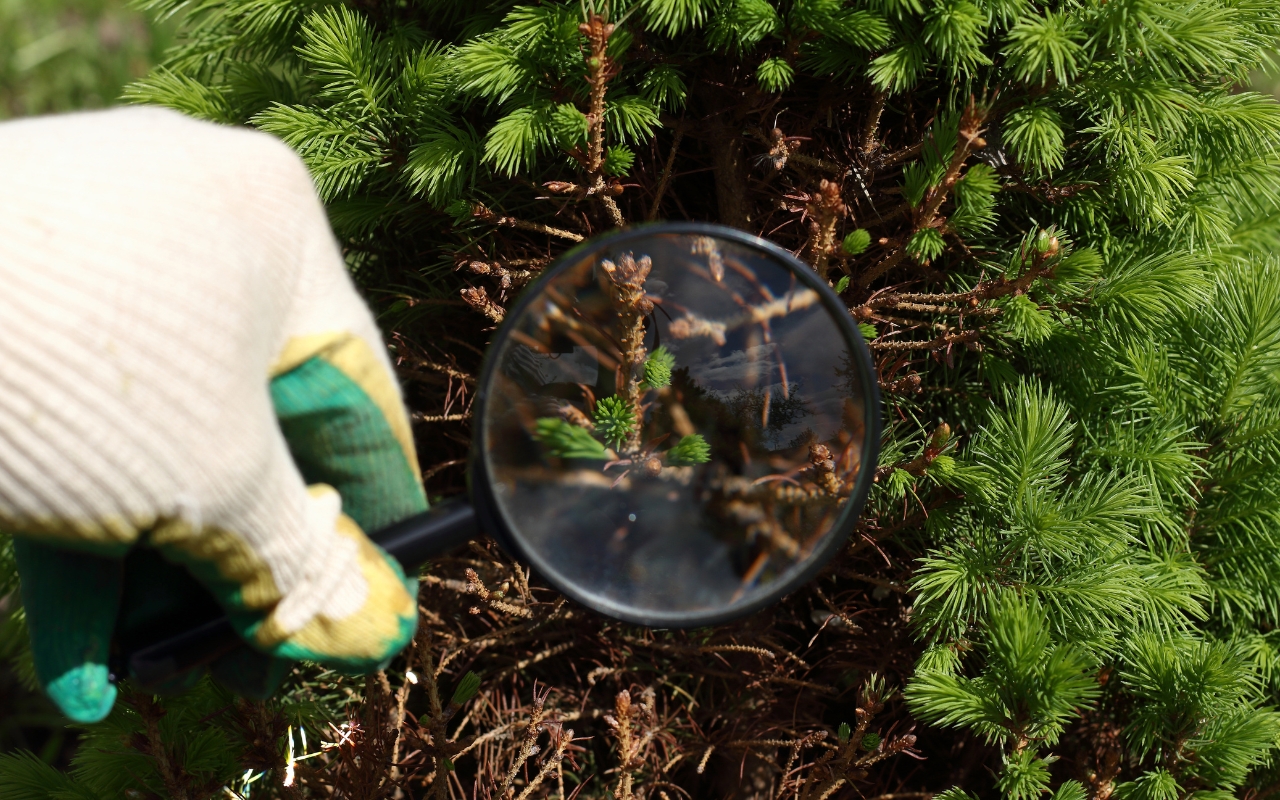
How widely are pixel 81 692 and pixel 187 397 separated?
0.26m

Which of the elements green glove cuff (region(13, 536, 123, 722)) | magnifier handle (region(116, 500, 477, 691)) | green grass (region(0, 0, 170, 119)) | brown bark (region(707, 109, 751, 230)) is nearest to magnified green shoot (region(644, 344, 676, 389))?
magnifier handle (region(116, 500, 477, 691))

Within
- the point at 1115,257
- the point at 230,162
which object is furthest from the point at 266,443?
the point at 1115,257

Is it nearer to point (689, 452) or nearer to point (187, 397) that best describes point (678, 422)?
point (689, 452)

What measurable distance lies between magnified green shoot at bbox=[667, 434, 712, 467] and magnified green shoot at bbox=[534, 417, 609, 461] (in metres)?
0.06

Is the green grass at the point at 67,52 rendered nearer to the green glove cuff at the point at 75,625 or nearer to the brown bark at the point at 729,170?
the brown bark at the point at 729,170

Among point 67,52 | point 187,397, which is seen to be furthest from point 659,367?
point 67,52

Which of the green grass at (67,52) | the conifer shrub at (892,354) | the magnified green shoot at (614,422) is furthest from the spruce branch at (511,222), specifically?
the green grass at (67,52)

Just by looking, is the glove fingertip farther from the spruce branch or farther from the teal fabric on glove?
the spruce branch

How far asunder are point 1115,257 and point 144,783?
1.15 metres

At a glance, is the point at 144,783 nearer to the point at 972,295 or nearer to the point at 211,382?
the point at 211,382

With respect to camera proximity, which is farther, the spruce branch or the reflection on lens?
the spruce branch

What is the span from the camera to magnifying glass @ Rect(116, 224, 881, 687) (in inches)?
29.9

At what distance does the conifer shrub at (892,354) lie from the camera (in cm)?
92

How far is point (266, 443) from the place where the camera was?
0.59 m
